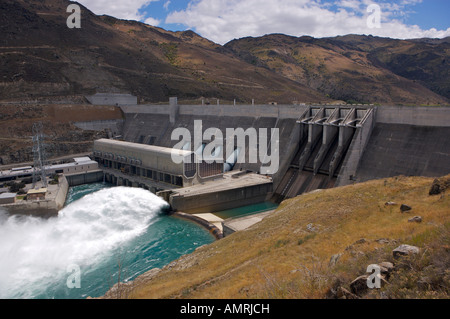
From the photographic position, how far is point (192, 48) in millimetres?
138000

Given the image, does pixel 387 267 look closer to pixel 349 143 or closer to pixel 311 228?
pixel 311 228

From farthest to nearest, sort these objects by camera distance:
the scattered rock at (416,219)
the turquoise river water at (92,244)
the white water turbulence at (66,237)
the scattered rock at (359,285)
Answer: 1. the white water turbulence at (66,237)
2. the turquoise river water at (92,244)
3. the scattered rock at (416,219)
4. the scattered rock at (359,285)

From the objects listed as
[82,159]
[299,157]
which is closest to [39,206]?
[82,159]

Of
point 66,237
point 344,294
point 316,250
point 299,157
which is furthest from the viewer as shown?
point 299,157

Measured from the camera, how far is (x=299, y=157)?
37094 mm

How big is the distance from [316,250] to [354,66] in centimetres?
14628

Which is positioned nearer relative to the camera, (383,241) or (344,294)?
(344,294)

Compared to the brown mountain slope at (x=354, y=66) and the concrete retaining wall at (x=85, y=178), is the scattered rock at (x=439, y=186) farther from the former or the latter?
the brown mountain slope at (x=354, y=66)

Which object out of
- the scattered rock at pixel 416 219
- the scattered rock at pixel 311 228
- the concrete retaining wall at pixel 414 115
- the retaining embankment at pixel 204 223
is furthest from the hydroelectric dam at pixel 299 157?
the scattered rock at pixel 416 219

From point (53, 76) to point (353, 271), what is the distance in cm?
A: 7849

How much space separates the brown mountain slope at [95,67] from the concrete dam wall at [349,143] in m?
47.8

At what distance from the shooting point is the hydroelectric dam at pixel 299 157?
A: 29250 millimetres

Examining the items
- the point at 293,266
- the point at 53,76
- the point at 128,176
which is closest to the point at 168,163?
the point at 128,176
